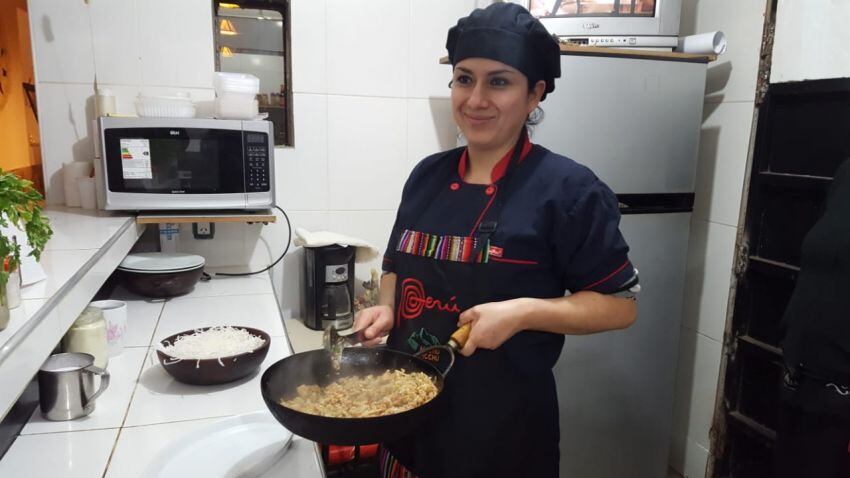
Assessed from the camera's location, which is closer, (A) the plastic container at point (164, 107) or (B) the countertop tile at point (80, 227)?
(B) the countertop tile at point (80, 227)

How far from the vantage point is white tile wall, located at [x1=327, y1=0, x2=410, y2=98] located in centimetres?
229

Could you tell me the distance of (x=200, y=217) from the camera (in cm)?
201

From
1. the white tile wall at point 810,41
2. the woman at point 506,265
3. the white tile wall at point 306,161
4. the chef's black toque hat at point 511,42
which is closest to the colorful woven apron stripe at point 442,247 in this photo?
the woman at point 506,265

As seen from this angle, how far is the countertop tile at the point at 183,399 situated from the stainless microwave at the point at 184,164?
2.43 ft

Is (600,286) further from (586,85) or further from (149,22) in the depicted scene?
(149,22)

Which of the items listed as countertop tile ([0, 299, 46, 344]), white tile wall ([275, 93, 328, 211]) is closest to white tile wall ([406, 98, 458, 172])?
white tile wall ([275, 93, 328, 211])

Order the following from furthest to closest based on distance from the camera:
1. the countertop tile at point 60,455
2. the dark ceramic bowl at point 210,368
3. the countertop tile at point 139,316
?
the countertop tile at point 139,316 → the dark ceramic bowl at point 210,368 → the countertop tile at point 60,455

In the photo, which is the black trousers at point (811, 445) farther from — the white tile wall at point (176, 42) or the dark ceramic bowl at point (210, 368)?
the white tile wall at point (176, 42)

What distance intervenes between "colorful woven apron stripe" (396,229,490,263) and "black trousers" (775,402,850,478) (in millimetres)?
1146

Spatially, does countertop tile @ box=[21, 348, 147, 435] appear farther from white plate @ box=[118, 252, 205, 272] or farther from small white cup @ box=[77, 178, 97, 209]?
small white cup @ box=[77, 178, 97, 209]

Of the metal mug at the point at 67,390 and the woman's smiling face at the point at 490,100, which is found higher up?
the woman's smiling face at the point at 490,100

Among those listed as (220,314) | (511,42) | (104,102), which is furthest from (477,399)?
(104,102)

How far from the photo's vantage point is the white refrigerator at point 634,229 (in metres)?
1.94

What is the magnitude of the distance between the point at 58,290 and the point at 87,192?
1.12 metres
